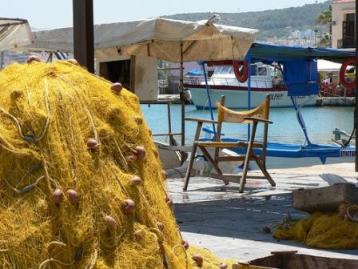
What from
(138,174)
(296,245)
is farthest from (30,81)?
(296,245)

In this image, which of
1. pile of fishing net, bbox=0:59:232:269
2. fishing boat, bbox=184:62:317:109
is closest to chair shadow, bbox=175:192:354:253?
pile of fishing net, bbox=0:59:232:269

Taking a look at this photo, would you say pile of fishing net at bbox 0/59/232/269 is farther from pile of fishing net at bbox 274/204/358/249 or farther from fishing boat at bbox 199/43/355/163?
fishing boat at bbox 199/43/355/163

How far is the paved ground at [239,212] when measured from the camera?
268 inches

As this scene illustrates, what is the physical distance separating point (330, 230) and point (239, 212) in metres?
2.13

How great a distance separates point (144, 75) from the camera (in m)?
13.9

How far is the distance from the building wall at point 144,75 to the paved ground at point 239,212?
1.92 meters

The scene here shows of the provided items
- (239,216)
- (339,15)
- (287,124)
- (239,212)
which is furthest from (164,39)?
(339,15)

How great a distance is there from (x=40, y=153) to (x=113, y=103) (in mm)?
490

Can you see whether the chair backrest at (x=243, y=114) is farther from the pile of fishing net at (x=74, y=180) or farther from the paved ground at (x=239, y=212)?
the pile of fishing net at (x=74, y=180)

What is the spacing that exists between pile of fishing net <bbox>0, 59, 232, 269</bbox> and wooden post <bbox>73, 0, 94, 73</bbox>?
365cm

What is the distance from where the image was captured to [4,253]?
370cm

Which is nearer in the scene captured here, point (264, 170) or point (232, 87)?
point (264, 170)

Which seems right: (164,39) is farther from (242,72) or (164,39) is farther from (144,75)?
(242,72)

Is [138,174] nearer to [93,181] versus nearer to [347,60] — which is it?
[93,181]
